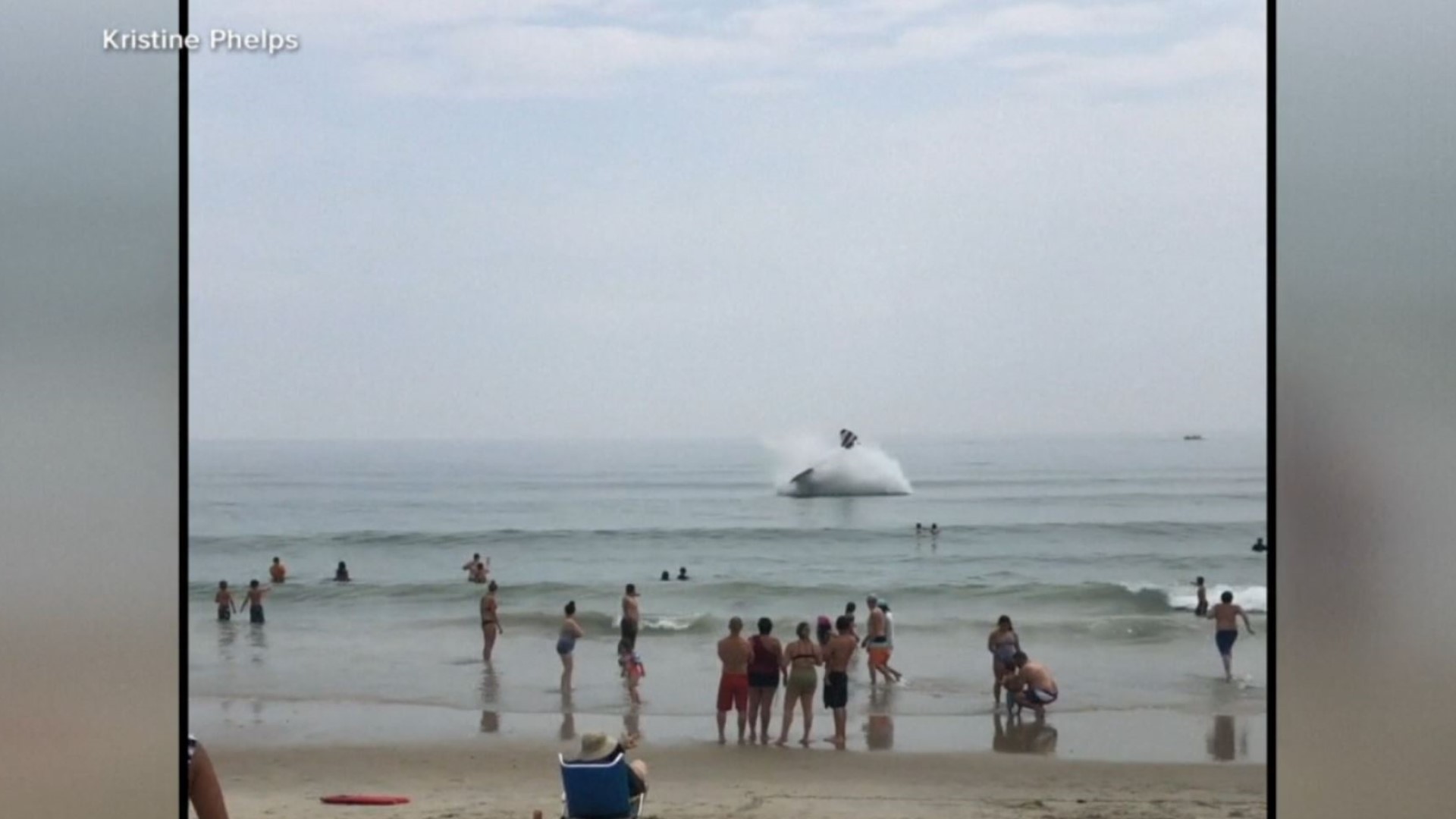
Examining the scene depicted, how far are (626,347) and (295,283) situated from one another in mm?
3170

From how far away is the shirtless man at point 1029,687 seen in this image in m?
12.4

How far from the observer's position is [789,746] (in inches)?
431

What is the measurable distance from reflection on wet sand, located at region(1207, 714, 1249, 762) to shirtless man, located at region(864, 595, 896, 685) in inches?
119

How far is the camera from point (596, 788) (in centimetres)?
587

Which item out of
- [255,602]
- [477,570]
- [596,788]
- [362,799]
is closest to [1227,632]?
[362,799]

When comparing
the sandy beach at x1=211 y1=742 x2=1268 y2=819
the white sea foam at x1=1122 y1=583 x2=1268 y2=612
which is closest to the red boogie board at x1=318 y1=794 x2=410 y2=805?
the sandy beach at x1=211 y1=742 x2=1268 y2=819

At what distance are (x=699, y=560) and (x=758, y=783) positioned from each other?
912cm

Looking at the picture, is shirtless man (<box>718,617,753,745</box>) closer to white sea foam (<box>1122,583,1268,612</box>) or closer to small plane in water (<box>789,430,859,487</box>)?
small plane in water (<box>789,430,859,487</box>)

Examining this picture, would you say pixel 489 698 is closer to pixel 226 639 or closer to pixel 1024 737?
pixel 226 639

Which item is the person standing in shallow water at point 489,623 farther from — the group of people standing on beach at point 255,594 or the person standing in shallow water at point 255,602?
the person standing in shallow water at point 255,602

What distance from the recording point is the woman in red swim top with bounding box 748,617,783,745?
35.0ft

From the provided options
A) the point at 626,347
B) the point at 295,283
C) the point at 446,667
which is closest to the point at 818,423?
the point at 626,347

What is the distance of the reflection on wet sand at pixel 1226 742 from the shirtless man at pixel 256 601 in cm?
931

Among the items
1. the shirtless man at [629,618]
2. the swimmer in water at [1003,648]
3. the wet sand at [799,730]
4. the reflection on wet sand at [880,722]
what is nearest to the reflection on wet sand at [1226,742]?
the wet sand at [799,730]
